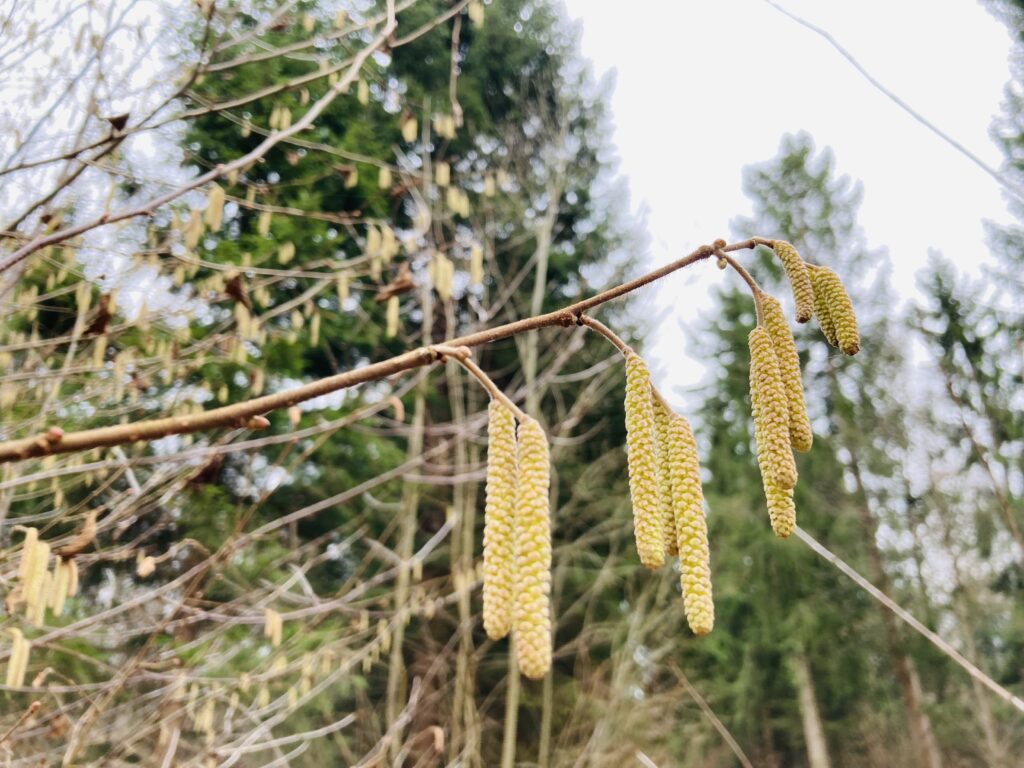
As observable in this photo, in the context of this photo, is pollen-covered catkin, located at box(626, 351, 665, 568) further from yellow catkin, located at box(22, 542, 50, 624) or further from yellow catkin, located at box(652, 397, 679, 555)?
yellow catkin, located at box(22, 542, 50, 624)

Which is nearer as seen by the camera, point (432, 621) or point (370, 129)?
point (370, 129)

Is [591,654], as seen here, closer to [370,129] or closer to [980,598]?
[370,129]

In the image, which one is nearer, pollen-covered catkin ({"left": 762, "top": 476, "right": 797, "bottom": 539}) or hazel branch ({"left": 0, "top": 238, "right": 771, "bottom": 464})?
hazel branch ({"left": 0, "top": 238, "right": 771, "bottom": 464})

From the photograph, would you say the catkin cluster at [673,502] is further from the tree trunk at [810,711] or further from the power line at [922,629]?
the tree trunk at [810,711]

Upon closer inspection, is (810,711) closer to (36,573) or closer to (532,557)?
(36,573)

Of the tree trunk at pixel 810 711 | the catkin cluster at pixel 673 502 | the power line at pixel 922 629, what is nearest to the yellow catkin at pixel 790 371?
the catkin cluster at pixel 673 502

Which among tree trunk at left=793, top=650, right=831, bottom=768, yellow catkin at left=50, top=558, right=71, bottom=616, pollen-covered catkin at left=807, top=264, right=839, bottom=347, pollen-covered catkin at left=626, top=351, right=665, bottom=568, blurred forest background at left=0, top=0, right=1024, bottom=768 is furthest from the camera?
tree trunk at left=793, top=650, right=831, bottom=768

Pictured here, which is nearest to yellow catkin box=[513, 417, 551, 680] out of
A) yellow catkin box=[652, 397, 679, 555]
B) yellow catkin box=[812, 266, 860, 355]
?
yellow catkin box=[652, 397, 679, 555]

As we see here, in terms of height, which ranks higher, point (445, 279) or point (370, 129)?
point (370, 129)

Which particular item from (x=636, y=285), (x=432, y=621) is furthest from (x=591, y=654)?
(x=636, y=285)
